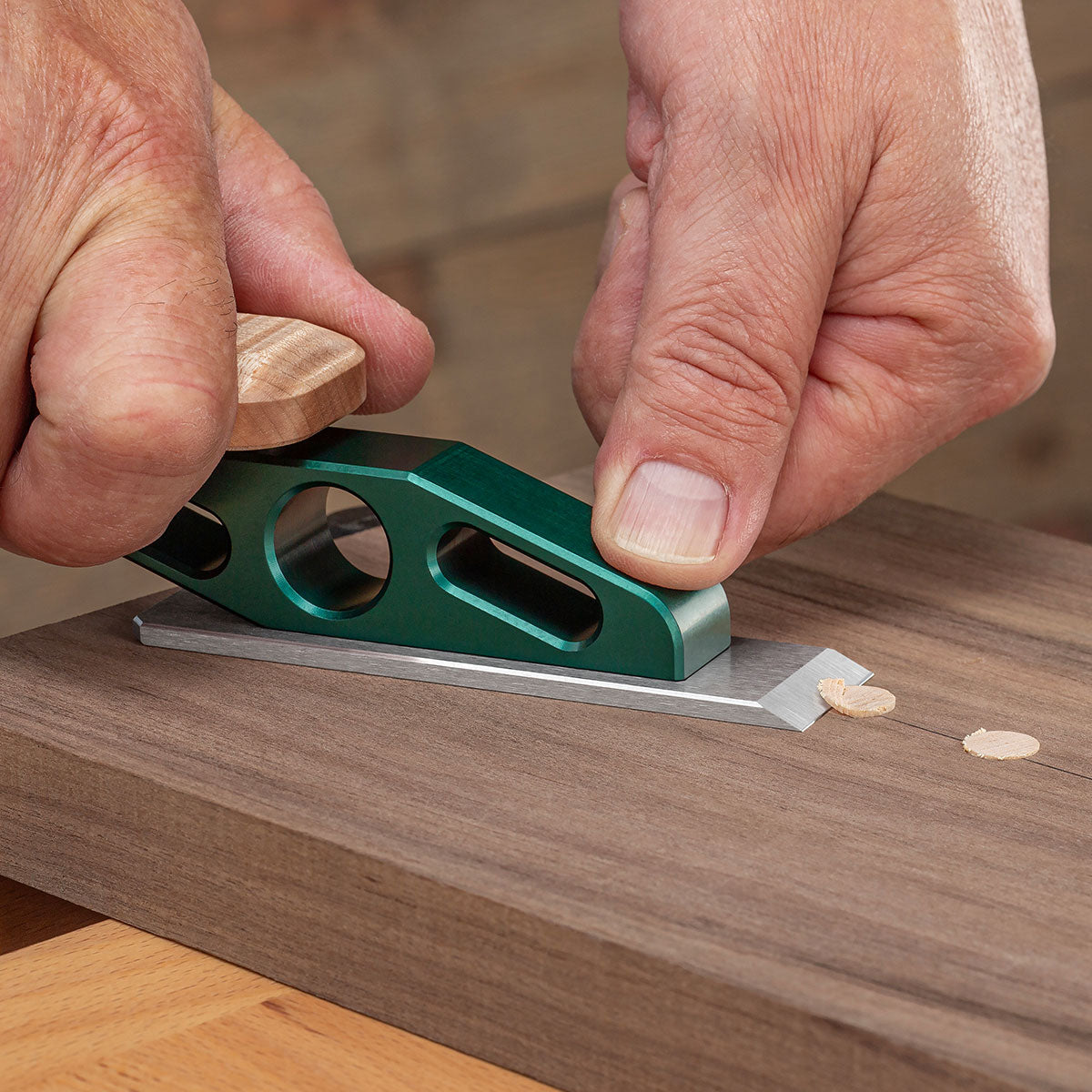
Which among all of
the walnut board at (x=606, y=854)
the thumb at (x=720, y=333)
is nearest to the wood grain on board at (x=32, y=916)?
the walnut board at (x=606, y=854)

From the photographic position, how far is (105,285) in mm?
648

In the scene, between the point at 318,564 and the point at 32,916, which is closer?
the point at 32,916

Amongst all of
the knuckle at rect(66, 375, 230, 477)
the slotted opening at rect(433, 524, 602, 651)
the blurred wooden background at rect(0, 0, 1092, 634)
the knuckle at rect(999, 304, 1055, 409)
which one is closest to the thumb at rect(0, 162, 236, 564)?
the knuckle at rect(66, 375, 230, 477)

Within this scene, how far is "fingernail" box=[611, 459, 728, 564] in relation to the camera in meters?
0.70

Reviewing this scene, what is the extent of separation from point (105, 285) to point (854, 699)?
0.42 m

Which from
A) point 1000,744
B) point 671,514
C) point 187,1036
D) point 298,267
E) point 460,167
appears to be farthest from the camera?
point 460,167

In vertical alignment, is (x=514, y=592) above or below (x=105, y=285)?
below

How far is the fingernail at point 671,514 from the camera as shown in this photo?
2.30 ft

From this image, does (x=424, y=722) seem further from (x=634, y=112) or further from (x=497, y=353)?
(x=497, y=353)

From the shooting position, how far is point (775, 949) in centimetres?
46

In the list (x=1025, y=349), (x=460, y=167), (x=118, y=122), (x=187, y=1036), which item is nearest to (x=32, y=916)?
(x=187, y=1036)

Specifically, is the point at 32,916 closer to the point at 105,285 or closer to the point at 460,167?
the point at 105,285

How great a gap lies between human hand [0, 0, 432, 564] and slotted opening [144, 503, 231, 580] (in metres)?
0.05

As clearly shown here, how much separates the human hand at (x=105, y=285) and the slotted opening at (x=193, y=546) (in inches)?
1.9
